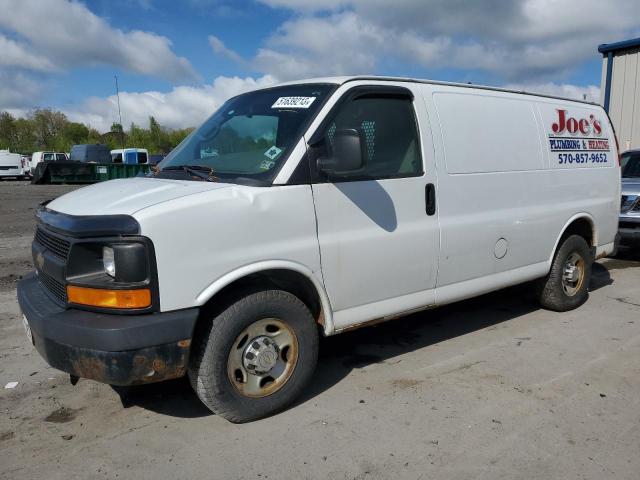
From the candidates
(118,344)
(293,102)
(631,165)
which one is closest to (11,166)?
(631,165)

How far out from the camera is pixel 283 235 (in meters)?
3.32

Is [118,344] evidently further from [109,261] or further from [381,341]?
[381,341]

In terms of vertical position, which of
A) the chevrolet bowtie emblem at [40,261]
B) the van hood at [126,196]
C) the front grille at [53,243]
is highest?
the van hood at [126,196]

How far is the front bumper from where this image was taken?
112 inches

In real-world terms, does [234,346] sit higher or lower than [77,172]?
lower

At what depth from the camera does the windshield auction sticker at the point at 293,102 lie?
3661 mm

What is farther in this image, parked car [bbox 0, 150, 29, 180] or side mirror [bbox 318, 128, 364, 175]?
parked car [bbox 0, 150, 29, 180]

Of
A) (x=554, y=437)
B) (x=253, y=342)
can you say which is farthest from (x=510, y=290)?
(x=253, y=342)

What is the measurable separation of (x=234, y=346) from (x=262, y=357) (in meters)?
0.21

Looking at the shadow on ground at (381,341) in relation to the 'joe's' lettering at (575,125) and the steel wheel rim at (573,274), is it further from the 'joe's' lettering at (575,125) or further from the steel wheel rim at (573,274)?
the 'joe's' lettering at (575,125)

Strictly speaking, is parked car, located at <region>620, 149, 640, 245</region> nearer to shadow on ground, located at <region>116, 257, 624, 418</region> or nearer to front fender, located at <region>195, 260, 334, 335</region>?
shadow on ground, located at <region>116, 257, 624, 418</region>

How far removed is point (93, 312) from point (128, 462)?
84cm

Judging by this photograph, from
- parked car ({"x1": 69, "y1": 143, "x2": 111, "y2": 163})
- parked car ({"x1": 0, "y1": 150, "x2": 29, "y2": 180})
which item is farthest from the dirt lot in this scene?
parked car ({"x1": 69, "y1": 143, "x2": 111, "y2": 163})

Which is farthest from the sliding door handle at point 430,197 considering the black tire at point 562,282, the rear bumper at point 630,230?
the rear bumper at point 630,230
